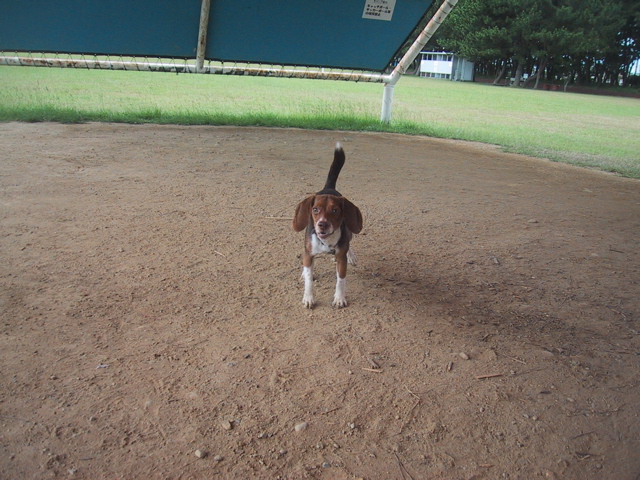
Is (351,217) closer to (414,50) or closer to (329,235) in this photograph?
(329,235)

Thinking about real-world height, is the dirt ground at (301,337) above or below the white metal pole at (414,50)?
below

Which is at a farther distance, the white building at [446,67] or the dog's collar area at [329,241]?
the white building at [446,67]

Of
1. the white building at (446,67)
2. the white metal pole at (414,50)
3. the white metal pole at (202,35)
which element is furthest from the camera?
the white building at (446,67)

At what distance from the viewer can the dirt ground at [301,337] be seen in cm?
220

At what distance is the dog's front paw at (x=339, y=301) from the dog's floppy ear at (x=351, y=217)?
A: 42 cm

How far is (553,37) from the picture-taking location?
39812mm

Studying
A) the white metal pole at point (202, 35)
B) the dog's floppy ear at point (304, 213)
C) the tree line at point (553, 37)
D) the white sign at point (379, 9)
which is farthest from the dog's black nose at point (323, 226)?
the tree line at point (553, 37)

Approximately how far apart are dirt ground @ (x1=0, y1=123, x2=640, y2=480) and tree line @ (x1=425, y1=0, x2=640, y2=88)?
131 feet

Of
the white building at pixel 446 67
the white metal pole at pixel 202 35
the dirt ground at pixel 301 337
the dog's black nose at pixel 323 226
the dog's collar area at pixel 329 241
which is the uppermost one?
the white building at pixel 446 67

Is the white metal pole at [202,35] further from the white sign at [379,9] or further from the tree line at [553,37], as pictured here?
the tree line at [553,37]

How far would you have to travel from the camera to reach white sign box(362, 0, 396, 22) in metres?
9.34

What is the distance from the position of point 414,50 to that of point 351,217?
288 inches

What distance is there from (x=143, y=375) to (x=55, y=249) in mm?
1896

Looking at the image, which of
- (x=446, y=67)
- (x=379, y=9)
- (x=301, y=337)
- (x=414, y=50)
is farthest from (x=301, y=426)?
(x=446, y=67)
